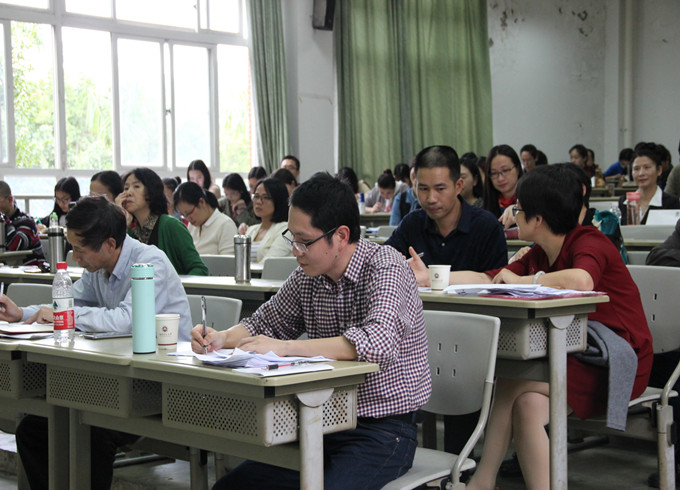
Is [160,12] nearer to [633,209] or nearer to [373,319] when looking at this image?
[633,209]

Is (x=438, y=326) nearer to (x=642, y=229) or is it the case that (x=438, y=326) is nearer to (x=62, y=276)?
(x=62, y=276)

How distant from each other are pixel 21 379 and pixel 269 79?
26.7 feet

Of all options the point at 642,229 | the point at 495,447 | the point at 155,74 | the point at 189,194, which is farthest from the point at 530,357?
the point at 155,74

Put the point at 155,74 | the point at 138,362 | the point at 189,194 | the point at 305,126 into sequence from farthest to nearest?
1. the point at 305,126
2. the point at 155,74
3. the point at 189,194
4. the point at 138,362

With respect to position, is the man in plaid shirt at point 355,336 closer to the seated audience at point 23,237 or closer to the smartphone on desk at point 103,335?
the smartphone on desk at point 103,335

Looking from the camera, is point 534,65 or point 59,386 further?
point 534,65

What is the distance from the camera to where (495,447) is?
2.47 metres

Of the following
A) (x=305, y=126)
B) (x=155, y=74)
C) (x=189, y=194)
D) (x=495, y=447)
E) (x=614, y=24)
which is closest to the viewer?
(x=495, y=447)

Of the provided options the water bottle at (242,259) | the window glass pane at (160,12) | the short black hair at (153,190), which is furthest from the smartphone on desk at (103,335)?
the window glass pane at (160,12)

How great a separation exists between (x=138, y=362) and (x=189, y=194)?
3.53 m

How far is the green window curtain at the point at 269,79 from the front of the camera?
10070 millimetres

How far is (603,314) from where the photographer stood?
2.67m

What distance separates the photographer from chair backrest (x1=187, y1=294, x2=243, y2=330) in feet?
8.67

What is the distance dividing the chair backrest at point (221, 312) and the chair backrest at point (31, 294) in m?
0.72
